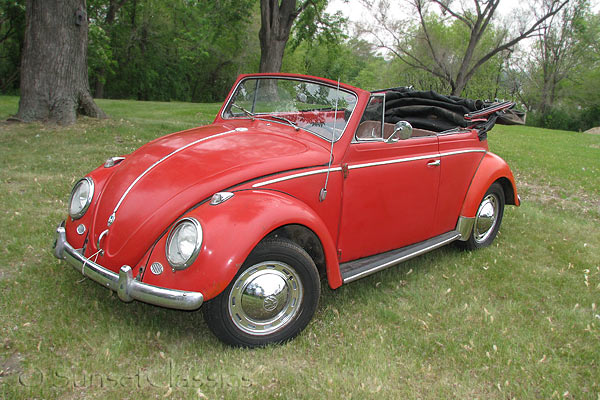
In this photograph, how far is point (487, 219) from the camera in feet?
16.4

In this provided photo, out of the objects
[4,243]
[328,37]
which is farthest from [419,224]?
[328,37]

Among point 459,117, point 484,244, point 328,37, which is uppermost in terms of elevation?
point 328,37

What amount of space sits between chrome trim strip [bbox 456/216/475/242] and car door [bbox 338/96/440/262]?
0.54m

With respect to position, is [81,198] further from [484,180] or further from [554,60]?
[554,60]

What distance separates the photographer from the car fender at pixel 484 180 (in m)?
4.63

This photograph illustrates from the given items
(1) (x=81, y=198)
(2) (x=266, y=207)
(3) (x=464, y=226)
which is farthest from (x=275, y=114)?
(3) (x=464, y=226)

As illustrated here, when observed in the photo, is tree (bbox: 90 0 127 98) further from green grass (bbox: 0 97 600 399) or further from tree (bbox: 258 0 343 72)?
green grass (bbox: 0 97 600 399)

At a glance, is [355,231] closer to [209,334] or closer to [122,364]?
[209,334]

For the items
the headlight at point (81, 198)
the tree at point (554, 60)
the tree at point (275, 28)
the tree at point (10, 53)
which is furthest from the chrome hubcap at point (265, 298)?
the tree at point (554, 60)

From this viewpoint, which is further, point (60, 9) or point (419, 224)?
point (60, 9)

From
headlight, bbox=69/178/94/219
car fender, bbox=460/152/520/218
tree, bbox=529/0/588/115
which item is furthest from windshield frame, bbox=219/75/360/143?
tree, bbox=529/0/588/115

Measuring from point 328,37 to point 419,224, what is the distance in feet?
53.8

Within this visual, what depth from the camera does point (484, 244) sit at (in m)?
5.16

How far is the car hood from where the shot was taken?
2.83m
